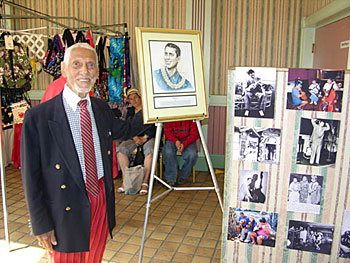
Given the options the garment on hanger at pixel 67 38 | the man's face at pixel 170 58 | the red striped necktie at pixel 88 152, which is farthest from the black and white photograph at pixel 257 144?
the garment on hanger at pixel 67 38

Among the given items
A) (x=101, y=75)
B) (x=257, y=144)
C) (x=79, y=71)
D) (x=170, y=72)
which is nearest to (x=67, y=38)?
(x=101, y=75)

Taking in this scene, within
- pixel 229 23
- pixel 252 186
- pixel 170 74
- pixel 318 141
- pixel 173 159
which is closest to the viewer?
pixel 318 141

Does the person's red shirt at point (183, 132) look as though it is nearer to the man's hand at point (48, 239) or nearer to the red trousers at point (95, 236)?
the red trousers at point (95, 236)

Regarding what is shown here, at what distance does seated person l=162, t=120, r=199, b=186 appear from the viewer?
4.12m

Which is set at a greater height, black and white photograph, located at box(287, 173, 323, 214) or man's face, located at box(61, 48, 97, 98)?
man's face, located at box(61, 48, 97, 98)

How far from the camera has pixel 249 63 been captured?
4613 mm

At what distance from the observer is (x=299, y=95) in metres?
1.76

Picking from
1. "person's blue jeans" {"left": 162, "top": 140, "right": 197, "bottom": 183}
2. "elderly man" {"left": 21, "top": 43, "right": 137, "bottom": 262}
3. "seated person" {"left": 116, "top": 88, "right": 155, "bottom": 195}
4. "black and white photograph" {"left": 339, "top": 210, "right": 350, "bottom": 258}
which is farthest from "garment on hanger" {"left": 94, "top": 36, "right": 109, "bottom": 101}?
"black and white photograph" {"left": 339, "top": 210, "right": 350, "bottom": 258}

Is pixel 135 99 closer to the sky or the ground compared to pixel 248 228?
closer to the sky

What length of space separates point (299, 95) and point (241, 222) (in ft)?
2.72

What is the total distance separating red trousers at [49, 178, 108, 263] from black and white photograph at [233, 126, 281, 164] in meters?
0.82

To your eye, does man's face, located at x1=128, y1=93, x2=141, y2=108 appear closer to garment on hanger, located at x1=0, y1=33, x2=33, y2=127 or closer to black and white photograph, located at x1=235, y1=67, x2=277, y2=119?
garment on hanger, located at x1=0, y1=33, x2=33, y2=127

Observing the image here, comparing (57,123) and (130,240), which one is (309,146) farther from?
(130,240)

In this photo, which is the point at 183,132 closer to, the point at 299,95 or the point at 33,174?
the point at 299,95
